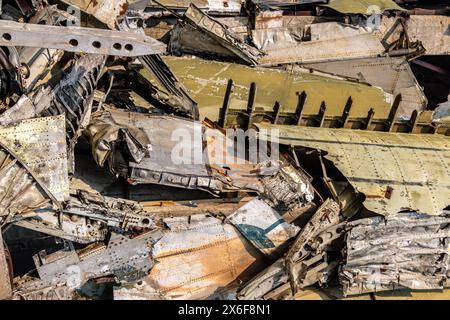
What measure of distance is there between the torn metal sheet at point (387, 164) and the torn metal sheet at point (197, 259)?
212cm

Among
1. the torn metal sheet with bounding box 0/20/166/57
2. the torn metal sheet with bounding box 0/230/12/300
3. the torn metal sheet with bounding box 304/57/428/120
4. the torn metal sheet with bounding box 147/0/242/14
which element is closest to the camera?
the torn metal sheet with bounding box 0/20/166/57

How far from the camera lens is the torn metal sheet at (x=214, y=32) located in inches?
503

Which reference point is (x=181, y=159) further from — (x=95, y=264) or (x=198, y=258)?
(x=95, y=264)

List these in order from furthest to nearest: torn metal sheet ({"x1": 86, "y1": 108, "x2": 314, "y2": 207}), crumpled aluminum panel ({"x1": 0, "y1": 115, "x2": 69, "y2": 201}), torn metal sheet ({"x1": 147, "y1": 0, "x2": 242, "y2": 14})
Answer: torn metal sheet ({"x1": 147, "y1": 0, "x2": 242, "y2": 14}), torn metal sheet ({"x1": 86, "y1": 108, "x2": 314, "y2": 207}), crumpled aluminum panel ({"x1": 0, "y1": 115, "x2": 69, "y2": 201})

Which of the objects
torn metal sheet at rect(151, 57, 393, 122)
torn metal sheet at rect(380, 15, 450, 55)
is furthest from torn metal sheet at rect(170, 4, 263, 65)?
torn metal sheet at rect(380, 15, 450, 55)

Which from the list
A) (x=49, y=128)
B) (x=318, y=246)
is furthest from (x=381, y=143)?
(x=49, y=128)

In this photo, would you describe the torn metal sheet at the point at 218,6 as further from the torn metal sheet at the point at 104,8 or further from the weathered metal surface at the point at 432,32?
the weathered metal surface at the point at 432,32

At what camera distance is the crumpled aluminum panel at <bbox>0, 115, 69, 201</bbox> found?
8.64 meters

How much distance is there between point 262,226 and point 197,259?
48.6 inches

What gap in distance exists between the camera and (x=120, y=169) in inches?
378

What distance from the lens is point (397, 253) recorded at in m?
10.7

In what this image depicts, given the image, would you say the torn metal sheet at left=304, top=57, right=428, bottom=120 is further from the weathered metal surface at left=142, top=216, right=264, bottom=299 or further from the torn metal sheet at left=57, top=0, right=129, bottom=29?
the weathered metal surface at left=142, top=216, right=264, bottom=299

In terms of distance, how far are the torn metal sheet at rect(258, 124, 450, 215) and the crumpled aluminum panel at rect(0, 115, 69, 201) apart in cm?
397

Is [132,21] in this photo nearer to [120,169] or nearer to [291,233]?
[120,169]
